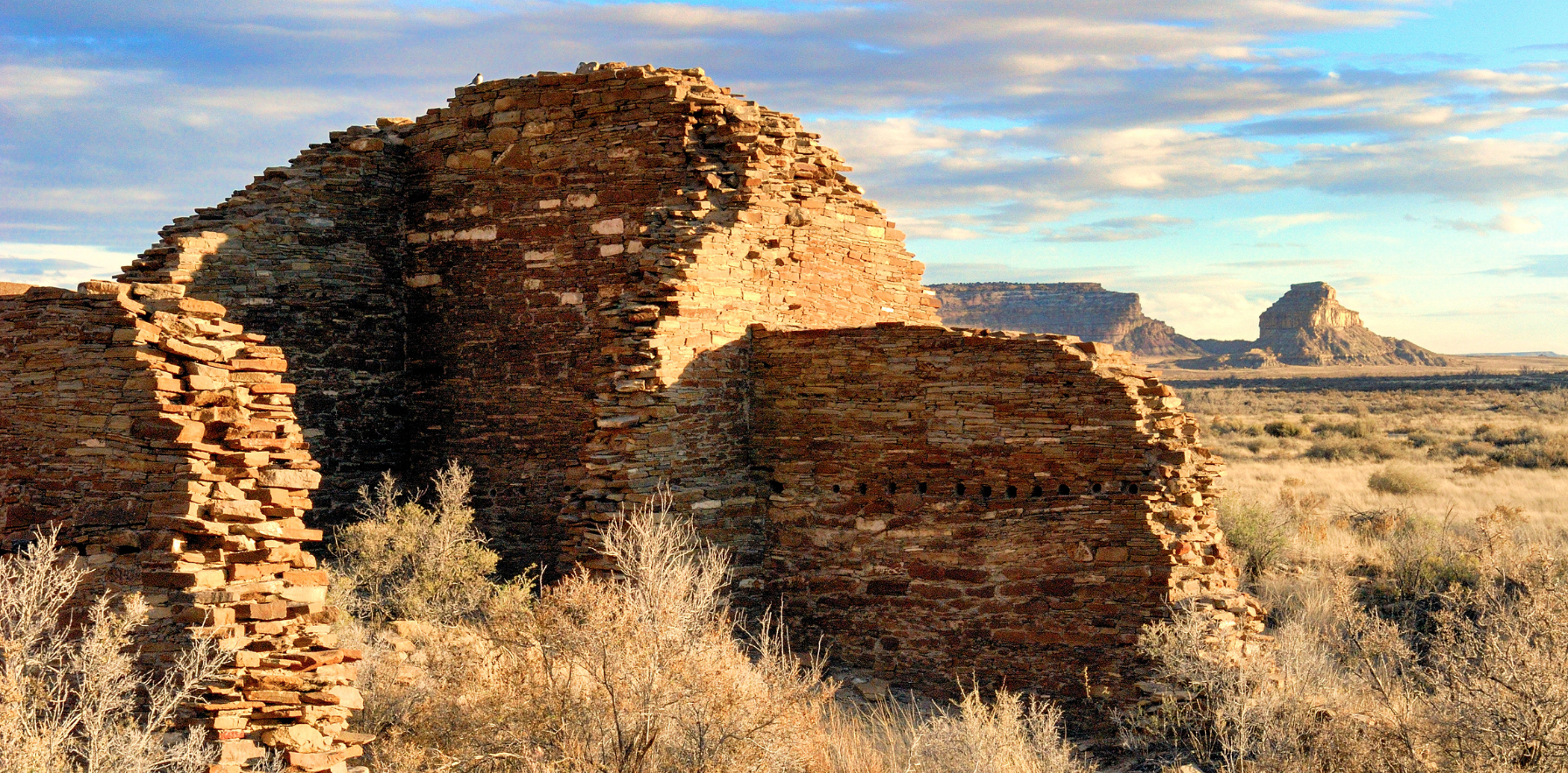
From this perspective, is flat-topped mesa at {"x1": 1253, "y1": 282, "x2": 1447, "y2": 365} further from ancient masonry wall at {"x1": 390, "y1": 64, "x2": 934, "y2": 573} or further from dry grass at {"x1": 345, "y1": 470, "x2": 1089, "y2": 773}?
dry grass at {"x1": 345, "y1": 470, "x2": 1089, "y2": 773}

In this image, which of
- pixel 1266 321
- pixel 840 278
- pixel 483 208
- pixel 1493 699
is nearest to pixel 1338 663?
pixel 1493 699

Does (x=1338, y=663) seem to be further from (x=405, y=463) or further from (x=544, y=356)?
(x=405, y=463)

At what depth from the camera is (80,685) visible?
5.77 m

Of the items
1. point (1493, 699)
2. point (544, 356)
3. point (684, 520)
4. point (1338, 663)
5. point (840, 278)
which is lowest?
point (1338, 663)

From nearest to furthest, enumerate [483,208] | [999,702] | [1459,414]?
[999,702]
[483,208]
[1459,414]

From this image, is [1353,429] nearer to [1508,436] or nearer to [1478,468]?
[1508,436]

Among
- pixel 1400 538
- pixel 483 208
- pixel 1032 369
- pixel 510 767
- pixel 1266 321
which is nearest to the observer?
pixel 510 767

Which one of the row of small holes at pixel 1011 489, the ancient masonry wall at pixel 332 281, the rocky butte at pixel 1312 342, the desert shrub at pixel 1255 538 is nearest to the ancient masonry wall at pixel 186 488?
the ancient masonry wall at pixel 332 281

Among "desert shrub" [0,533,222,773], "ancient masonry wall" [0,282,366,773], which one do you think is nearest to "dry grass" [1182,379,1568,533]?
"ancient masonry wall" [0,282,366,773]

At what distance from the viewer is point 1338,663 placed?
11.3 metres

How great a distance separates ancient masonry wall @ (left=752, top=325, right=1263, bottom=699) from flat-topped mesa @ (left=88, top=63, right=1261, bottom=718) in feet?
0.08

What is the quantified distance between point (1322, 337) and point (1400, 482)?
91888 millimetres

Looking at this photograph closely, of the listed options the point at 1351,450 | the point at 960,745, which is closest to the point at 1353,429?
the point at 1351,450

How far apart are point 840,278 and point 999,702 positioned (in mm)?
4598
